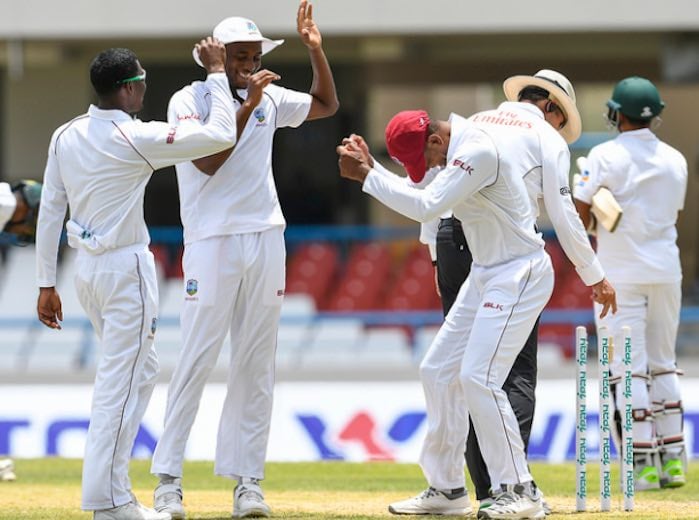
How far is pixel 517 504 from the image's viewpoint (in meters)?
6.60

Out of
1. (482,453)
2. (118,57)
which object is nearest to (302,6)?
(118,57)

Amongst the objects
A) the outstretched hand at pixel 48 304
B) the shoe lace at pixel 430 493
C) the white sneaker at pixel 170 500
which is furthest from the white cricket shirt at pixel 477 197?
the white sneaker at pixel 170 500

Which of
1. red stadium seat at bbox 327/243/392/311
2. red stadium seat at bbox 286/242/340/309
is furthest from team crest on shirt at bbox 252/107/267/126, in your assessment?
red stadium seat at bbox 286/242/340/309

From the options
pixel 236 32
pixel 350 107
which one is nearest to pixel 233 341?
pixel 236 32

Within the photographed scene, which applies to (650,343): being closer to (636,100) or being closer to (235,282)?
(636,100)

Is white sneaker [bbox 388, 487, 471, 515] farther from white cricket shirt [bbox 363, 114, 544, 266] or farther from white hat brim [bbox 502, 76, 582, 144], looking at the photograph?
white hat brim [bbox 502, 76, 582, 144]

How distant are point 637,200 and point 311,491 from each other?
2442 millimetres

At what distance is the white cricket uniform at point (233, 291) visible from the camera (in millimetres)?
7023

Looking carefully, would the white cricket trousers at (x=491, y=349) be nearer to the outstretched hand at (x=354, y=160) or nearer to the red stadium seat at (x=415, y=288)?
the outstretched hand at (x=354, y=160)

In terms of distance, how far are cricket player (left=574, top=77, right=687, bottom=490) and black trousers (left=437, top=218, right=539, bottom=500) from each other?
1481 millimetres

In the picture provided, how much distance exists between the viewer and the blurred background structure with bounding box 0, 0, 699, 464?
601 inches

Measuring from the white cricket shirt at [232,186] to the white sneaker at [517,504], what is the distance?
5.30 feet

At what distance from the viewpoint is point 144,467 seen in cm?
1105

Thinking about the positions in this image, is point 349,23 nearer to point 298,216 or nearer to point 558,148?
point 298,216
